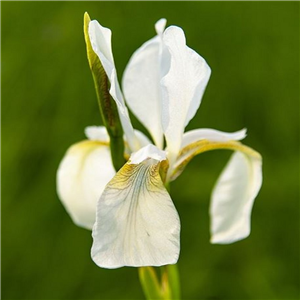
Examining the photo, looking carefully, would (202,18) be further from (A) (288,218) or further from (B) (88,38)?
(B) (88,38)

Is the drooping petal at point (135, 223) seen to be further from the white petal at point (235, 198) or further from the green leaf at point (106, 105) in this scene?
the white petal at point (235, 198)

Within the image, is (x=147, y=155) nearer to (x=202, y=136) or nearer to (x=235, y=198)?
(x=202, y=136)

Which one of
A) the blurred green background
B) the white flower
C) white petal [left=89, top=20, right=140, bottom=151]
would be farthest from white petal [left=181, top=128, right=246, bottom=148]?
the blurred green background

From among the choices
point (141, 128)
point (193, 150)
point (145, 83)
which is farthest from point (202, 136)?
point (141, 128)

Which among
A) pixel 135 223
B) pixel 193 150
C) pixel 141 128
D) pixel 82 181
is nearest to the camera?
pixel 135 223

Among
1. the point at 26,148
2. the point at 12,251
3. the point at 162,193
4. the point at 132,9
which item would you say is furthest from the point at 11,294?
the point at 162,193
